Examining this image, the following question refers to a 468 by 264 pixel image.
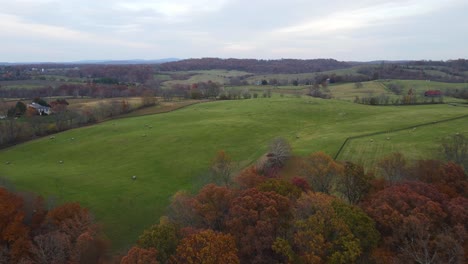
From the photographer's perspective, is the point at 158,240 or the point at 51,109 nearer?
the point at 158,240

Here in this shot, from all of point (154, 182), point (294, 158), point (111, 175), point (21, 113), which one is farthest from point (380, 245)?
point (21, 113)

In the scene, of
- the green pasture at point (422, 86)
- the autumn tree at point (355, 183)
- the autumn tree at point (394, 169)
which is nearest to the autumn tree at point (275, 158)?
the autumn tree at point (355, 183)

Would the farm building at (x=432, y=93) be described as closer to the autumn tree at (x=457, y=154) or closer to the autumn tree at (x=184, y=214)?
the autumn tree at (x=457, y=154)

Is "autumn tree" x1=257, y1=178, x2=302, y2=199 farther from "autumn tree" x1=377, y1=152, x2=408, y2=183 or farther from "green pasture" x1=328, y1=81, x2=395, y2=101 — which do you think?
"green pasture" x1=328, y1=81, x2=395, y2=101

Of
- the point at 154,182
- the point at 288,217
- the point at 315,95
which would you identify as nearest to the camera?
the point at 288,217

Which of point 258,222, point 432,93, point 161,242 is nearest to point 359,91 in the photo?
point 432,93

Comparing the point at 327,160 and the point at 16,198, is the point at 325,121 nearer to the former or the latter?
the point at 327,160
